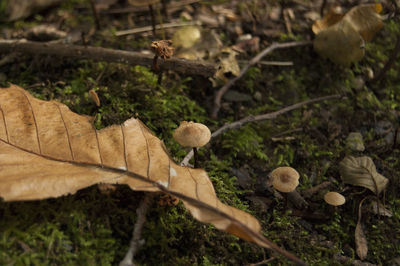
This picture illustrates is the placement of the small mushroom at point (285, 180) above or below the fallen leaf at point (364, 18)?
below

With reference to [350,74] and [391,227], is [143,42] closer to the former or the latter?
[350,74]

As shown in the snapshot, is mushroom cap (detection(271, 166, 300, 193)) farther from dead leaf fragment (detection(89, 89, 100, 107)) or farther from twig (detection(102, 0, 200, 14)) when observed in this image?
twig (detection(102, 0, 200, 14))

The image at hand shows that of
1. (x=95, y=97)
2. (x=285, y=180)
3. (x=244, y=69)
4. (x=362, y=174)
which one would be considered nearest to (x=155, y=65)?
(x=95, y=97)

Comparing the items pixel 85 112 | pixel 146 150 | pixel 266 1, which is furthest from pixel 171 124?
pixel 266 1

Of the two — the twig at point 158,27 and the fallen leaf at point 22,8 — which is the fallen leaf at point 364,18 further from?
the fallen leaf at point 22,8

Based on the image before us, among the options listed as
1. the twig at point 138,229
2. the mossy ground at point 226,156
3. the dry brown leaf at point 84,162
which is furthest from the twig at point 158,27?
the twig at point 138,229

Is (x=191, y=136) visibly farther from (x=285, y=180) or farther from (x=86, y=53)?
(x=86, y=53)
